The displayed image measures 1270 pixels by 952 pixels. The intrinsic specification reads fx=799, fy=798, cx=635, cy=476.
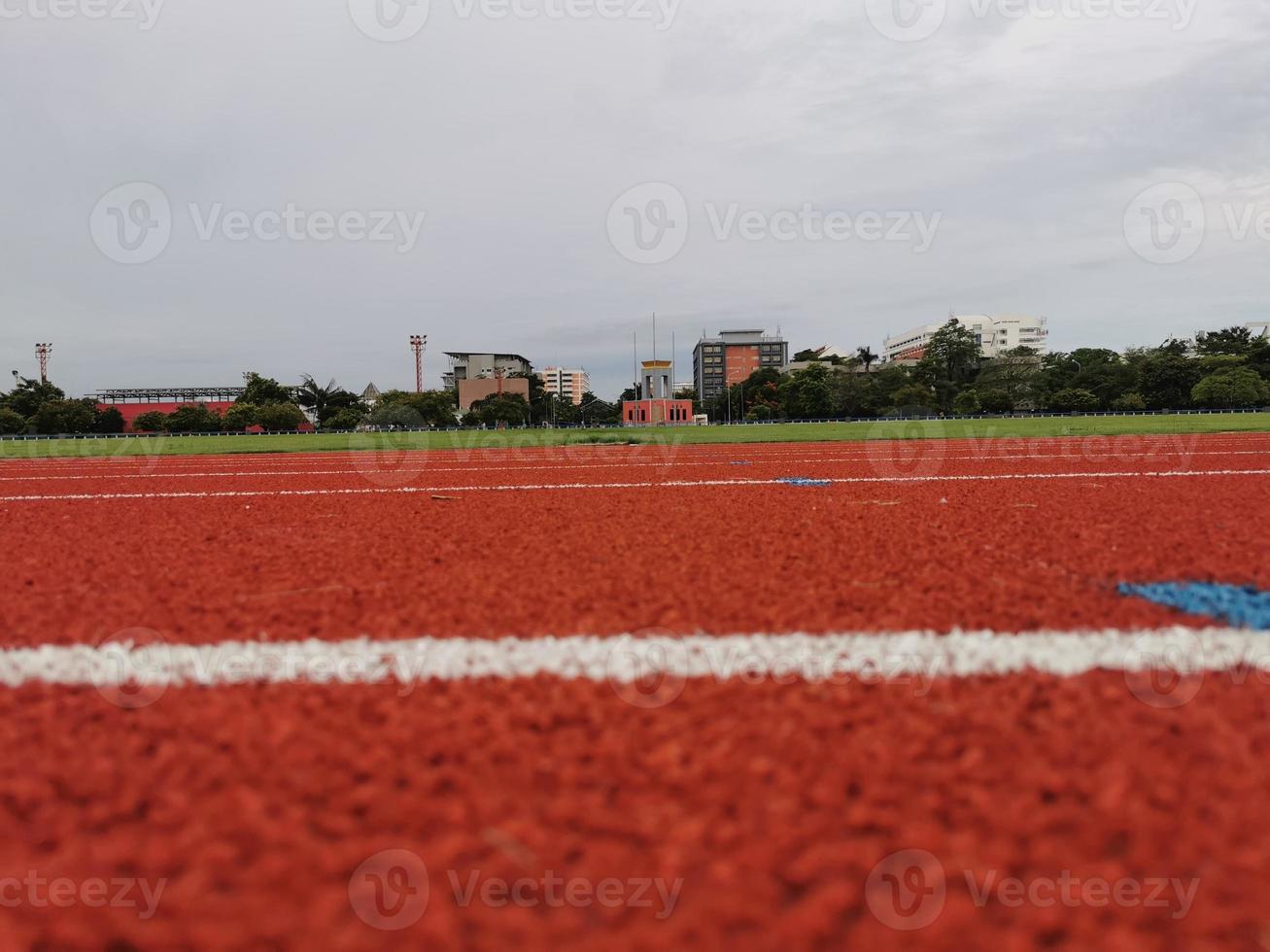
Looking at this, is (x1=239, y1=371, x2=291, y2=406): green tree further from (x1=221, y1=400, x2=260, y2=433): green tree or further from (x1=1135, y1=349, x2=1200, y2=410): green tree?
(x1=1135, y1=349, x2=1200, y2=410): green tree

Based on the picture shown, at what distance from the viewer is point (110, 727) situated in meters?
1.46

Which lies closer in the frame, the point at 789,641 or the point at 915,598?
the point at 789,641

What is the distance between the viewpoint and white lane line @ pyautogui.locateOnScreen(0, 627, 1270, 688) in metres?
1.68

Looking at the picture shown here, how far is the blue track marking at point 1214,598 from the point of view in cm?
202

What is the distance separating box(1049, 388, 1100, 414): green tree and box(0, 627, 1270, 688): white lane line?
7637 centimetres

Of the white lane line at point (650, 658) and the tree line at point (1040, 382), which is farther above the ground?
the tree line at point (1040, 382)

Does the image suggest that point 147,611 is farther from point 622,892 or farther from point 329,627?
point 622,892

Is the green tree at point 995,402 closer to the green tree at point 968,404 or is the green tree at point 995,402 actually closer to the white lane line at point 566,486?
the green tree at point 968,404

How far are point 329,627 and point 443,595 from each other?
0.43 metres

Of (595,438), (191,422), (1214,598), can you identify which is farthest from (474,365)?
(1214,598)

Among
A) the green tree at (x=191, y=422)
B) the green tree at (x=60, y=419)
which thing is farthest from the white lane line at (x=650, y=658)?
the green tree at (x=191, y=422)

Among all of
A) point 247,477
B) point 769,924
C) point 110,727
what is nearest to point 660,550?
point 110,727

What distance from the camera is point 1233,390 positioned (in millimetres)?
61281

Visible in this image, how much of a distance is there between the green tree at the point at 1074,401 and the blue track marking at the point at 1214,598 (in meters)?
75.6
